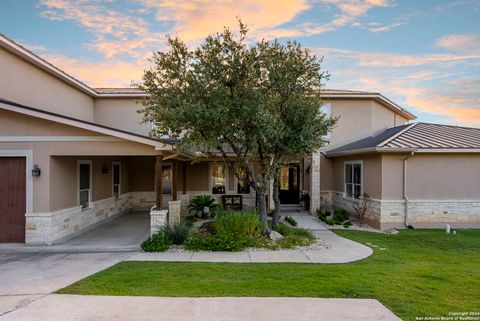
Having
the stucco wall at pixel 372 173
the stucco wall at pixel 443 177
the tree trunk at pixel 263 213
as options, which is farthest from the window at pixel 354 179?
the tree trunk at pixel 263 213

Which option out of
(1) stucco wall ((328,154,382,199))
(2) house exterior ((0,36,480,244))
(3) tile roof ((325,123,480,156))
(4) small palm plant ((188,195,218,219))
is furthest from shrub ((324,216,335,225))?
(4) small palm plant ((188,195,218,219))

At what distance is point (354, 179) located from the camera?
14.5m

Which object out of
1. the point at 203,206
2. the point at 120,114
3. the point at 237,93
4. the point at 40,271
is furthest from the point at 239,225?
the point at 120,114

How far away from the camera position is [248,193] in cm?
1688

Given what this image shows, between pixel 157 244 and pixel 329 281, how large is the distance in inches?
187

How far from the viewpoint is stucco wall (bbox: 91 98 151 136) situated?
55.0 feet

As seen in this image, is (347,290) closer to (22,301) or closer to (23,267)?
(22,301)

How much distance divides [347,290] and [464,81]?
17.0m

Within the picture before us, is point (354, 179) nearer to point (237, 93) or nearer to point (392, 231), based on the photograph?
point (392, 231)

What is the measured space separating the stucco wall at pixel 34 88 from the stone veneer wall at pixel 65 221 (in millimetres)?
4188

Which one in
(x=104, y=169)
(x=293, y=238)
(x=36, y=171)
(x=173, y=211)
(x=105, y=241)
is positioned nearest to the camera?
(x=36, y=171)

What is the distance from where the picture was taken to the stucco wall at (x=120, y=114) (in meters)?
16.8

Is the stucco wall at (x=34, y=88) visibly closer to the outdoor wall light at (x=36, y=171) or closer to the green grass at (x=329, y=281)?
the outdoor wall light at (x=36, y=171)

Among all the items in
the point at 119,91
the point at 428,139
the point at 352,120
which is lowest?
the point at 428,139
